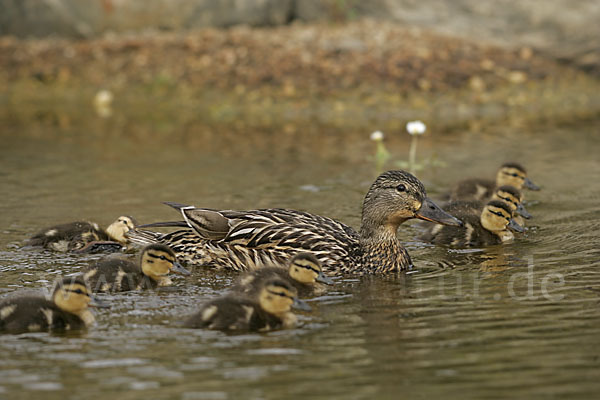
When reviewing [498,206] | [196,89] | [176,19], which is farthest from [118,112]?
[498,206]

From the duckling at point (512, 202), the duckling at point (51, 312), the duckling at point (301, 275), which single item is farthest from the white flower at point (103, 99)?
the duckling at point (51, 312)

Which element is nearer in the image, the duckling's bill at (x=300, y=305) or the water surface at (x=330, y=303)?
the water surface at (x=330, y=303)

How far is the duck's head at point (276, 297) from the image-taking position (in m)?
4.73

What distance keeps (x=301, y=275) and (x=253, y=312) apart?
70 cm

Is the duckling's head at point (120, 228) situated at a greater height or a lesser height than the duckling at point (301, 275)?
greater

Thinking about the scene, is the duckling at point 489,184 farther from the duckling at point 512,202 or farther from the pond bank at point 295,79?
the pond bank at point 295,79

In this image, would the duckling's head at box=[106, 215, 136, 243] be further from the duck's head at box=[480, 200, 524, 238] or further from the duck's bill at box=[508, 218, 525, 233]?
the duck's bill at box=[508, 218, 525, 233]

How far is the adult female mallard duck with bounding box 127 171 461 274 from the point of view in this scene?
5859mm

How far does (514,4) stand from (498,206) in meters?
8.00

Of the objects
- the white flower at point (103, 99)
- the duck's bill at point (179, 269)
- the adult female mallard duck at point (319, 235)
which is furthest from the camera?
the white flower at point (103, 99)

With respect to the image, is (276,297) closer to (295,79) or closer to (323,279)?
(323,279)

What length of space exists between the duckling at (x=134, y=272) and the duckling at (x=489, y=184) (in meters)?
2.99

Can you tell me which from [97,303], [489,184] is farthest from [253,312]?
[489,184]

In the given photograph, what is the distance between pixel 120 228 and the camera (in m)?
6.55
